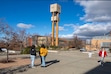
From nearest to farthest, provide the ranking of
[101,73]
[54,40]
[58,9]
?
1. [101,73]
2. [58,9]
3. [54,40]

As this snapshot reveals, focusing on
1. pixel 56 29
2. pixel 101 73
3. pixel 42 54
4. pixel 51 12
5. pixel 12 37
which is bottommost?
pixel 101 73

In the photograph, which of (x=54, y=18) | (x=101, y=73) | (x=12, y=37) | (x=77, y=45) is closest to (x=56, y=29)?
(x=54, y=18)

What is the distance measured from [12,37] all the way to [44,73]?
795 centimetres

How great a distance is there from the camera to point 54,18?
66500mm

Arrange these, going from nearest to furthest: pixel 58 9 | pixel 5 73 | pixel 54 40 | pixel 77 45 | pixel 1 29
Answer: pixel 5 73 → pixel 1 29 → pixel 58 9 → pixel 54 40 → pixel 77 45

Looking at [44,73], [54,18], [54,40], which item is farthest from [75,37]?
[44,73]

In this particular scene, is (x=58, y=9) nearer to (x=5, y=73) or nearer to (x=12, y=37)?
(x=12, y=37)

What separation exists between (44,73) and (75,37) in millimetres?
70029

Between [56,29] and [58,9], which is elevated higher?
[58,9]

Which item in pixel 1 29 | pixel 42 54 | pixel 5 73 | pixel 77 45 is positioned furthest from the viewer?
pixel 77 45

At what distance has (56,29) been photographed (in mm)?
67562

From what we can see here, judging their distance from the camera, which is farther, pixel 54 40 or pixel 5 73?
pixel 54 40

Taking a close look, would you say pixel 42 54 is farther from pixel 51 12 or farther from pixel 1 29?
pixel 51 12

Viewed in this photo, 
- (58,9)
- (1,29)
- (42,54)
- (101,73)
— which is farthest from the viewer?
(58,9)
